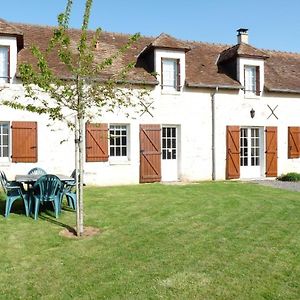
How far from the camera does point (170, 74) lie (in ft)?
47.1

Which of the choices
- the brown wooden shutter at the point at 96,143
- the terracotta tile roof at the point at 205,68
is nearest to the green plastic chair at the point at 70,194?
the brown wooden shutter at the point at 96,143

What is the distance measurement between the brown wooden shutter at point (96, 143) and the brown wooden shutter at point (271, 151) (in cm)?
658

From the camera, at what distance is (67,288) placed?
13.9 feet

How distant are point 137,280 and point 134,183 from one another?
30.4ft

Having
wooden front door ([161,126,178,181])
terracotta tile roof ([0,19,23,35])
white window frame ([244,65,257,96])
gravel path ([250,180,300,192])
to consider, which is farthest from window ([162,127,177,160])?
terracotta tile roof ([0,19,23,35])

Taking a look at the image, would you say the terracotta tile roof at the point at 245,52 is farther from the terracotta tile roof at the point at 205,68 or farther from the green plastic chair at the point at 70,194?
the green plastic chair at the point at 70,194

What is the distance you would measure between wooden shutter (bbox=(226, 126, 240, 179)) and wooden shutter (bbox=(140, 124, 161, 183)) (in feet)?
9.28

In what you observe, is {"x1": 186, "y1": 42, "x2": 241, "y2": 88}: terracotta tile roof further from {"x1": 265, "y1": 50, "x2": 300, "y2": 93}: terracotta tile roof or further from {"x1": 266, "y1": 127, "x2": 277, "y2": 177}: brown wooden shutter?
{"x1": 266, "y1": 127, "x2": 277, "y2": 177}: brown wooden shutter

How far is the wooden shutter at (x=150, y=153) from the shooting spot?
541 inches

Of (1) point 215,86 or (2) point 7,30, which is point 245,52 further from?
(2) point 7,30

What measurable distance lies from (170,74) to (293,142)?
5905 mm

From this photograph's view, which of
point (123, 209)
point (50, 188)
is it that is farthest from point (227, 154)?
point (50, 188)

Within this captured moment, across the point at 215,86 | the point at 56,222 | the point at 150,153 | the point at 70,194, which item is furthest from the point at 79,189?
the point at 215,86

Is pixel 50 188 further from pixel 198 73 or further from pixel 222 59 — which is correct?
pixel 222 59
